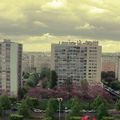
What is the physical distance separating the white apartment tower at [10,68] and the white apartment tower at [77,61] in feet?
22.4

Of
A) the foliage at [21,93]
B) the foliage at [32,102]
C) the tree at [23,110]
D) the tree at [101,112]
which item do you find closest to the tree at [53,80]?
the foliage at [21,93]

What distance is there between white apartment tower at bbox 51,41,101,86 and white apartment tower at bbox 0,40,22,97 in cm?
682

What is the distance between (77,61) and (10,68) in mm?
9150

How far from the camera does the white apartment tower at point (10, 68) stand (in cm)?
3055

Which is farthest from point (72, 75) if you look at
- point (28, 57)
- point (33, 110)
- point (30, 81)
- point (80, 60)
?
point (28, 57)

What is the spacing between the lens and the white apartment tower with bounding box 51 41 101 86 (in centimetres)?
3812

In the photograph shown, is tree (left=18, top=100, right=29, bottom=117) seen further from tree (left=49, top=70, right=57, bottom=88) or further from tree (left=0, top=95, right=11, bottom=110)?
tree (left=49, top=70, right=57, bottom=88)

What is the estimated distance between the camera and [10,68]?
31234 mm

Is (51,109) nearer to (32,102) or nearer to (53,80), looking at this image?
(32,102)

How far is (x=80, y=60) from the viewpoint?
38.8 metres

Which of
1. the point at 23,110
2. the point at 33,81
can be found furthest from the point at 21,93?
the point at 23,110

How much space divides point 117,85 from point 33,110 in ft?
53.9

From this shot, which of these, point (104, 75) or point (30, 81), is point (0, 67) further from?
point (104, 75)

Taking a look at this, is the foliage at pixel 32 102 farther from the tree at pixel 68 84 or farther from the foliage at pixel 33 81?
the foliage at pixel 33 81
